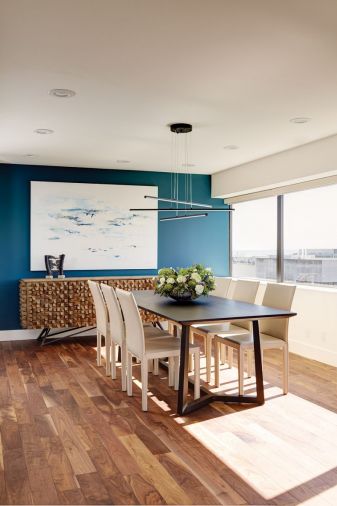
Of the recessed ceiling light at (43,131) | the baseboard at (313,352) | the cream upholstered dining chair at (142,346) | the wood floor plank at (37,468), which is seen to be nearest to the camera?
the wood floor plank at (37,468)

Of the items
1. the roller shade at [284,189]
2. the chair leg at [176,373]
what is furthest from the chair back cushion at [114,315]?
the roller shade at [284,189]

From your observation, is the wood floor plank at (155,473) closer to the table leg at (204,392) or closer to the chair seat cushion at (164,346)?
the table leg at (204,392)

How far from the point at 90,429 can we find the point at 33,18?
2.48 meters

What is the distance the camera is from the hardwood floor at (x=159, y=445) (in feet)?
8.09

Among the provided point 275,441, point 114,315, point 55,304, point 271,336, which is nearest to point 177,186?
point 55,304

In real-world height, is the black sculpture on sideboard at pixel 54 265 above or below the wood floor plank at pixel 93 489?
above

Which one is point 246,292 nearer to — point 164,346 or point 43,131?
point 164,346

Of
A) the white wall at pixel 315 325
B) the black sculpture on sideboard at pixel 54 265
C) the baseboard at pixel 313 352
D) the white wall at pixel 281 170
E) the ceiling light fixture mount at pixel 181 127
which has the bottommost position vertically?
the baseboard at pixel 313 352

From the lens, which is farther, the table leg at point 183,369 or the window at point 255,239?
the window at point 255,239

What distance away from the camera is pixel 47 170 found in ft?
21.2

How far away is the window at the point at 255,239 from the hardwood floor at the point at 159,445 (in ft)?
6.99

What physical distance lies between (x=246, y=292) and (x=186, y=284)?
0.88m

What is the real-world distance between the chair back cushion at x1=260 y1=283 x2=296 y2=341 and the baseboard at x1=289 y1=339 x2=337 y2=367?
107cm

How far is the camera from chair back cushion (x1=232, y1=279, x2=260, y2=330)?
4795 mm
